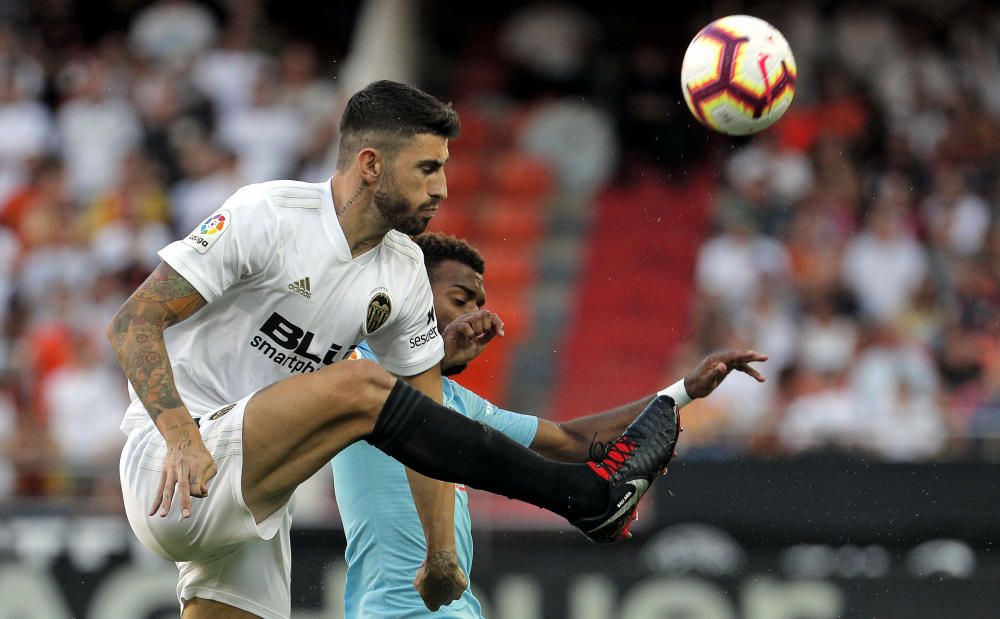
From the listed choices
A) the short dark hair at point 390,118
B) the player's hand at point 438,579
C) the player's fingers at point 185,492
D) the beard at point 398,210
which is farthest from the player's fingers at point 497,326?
the player's fingers at point 185,492

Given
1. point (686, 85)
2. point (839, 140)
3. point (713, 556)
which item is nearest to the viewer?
point (686, 85)

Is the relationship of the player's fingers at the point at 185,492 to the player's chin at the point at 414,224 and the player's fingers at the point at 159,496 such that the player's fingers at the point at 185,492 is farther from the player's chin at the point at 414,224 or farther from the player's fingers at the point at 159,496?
the player's chin at the point at 414,224

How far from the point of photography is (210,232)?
465 cm

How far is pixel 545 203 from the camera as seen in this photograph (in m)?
13.4

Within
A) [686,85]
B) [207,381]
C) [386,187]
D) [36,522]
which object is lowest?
[36,522]

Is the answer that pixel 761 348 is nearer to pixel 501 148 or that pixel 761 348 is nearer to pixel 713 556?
pixel 713 556

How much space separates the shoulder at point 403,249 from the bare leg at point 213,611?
51.7 inches

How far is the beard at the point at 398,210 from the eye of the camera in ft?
16.1

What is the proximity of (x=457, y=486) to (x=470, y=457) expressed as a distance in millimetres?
957

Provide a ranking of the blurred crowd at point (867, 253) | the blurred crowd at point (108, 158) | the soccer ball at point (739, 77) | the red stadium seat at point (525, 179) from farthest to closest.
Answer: the red stadium seat at point (525, 179)
the blurred crowd at point (108, 158)
the blurred crowd at point (867, 253)
the soccer ball at point (739, 77)

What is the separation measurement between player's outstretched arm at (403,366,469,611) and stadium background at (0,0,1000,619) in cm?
299

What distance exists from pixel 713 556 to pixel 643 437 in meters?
3.52

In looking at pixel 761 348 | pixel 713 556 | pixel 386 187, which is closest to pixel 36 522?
pixel 713 556

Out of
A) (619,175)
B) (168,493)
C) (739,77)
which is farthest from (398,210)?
(619,175)
